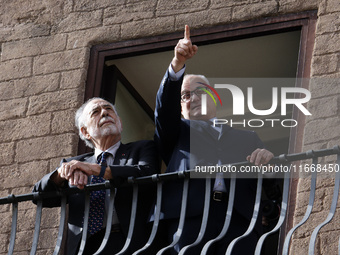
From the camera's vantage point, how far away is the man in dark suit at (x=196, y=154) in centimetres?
544

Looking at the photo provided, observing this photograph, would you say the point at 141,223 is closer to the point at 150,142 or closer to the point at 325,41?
the point at 150,142

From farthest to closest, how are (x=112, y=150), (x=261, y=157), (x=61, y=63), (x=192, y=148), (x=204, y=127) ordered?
(x=61, y=63), (x=112, y=150), (x=204, y=127), (x=192, y=148), (x=261, y=157)

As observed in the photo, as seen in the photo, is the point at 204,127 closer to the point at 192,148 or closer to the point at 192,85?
the point at 192,148

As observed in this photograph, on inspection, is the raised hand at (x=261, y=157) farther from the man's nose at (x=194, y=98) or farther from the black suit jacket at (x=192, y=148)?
the man's nose at (x=194, y=98)

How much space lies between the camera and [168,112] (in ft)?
18.7

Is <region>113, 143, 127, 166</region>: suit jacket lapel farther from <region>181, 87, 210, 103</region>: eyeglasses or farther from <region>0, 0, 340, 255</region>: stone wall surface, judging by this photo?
<region>0, 0, 340, 255</region>: stone wall surface

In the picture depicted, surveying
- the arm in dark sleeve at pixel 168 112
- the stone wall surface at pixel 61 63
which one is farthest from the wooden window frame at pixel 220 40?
the arm in dark sleeve at pixel 168 112

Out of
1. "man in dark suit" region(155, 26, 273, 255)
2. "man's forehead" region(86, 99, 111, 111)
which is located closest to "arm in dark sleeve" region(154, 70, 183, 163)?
"man in dark suit" region(155, 26, 273, 255)

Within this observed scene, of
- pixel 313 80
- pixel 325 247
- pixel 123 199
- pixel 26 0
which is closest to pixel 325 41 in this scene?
pixel 313 80

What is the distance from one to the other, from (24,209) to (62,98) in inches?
36.5

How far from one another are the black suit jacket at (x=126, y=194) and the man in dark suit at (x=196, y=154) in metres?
0.11

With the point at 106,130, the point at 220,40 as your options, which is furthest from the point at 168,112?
the point at 220,40

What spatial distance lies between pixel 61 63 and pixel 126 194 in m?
2.12

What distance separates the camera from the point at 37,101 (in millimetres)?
7402
